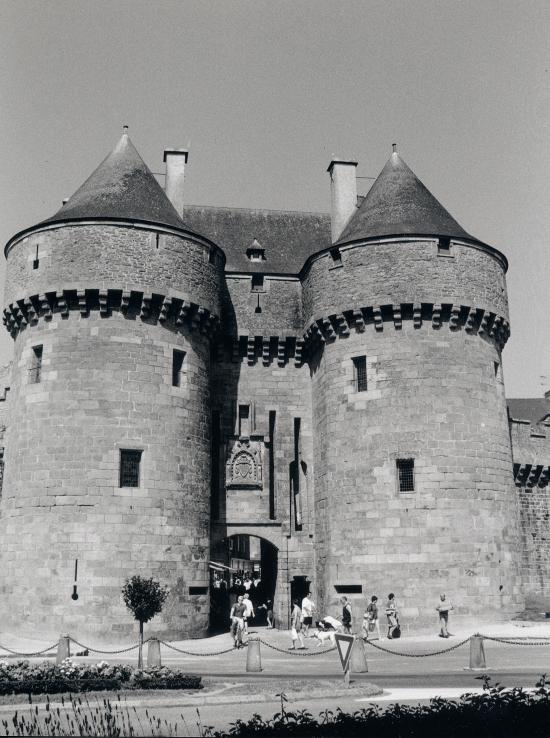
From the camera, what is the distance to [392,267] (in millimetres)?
25734

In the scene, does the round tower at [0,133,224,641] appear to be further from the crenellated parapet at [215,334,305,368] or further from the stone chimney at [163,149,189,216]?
the stone chimney at [163,149,189,216]

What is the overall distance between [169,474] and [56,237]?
789 cm

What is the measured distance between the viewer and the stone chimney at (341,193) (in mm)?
30516

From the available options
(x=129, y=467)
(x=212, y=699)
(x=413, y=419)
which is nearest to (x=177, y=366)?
(x=129, y=467)

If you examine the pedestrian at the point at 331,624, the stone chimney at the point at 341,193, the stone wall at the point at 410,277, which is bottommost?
the pedestrian at the point at 331,624

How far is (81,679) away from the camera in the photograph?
1335 centimetres

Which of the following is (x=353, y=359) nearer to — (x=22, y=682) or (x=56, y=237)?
(x=56, y=237)

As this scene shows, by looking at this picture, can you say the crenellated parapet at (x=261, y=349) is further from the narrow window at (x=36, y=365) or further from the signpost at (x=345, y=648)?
the signpost at (x=345, y=648)

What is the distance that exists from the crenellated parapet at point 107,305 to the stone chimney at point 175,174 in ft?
21.6

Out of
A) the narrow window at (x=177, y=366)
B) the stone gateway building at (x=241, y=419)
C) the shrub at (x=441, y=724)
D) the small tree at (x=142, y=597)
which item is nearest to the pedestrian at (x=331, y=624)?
the stone gateway building at (x=241, y=419)

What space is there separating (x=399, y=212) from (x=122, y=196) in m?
8.97

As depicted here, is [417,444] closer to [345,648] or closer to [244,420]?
[244,420]

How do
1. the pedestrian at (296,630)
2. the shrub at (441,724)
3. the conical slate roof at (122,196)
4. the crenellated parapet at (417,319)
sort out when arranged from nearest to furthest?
the shrub at (441,724)
the pedestrian at (296,630)
the conical slate roof at (122,196)
the crenellated parapet at (417,319)

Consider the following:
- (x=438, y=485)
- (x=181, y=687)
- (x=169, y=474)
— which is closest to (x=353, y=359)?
(x=438, y=485)
